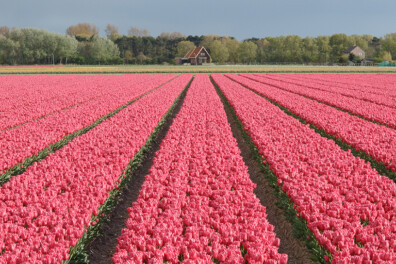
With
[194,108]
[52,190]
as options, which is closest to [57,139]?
[52,190]

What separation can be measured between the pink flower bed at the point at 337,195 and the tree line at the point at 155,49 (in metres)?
111

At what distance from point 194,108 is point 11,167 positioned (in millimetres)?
10157

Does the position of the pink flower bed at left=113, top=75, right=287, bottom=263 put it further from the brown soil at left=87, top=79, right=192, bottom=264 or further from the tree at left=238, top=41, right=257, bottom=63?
the tree at left=238, top=41, right=257, bottom=63

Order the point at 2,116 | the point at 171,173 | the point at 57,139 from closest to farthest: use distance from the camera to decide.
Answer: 1. the point at 171,173
2. the point at 57,139
3. the point at 2,116

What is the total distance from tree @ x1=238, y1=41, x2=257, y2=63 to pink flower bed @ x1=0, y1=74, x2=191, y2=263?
132468 millimetres

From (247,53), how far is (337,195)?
449 ft

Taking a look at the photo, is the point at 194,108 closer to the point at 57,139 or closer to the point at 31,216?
the point at 57,139

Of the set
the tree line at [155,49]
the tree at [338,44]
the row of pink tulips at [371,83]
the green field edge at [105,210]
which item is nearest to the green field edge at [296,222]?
the green field edge at [105,210]

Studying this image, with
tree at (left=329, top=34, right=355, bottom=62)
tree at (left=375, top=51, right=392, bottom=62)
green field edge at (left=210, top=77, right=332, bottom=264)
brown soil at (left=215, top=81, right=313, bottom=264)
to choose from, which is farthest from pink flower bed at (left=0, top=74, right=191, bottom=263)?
tree at (left=329, top=34, right=355, bottom=62)

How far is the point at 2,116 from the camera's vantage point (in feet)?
52.2

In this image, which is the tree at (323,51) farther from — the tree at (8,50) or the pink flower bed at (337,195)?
the pink flower bed at (337,195)

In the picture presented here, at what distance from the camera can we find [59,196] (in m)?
6.18

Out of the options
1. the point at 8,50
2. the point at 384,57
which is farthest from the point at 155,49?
the point at 384,57

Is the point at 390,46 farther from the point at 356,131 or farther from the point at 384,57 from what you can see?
the point at 356,131
